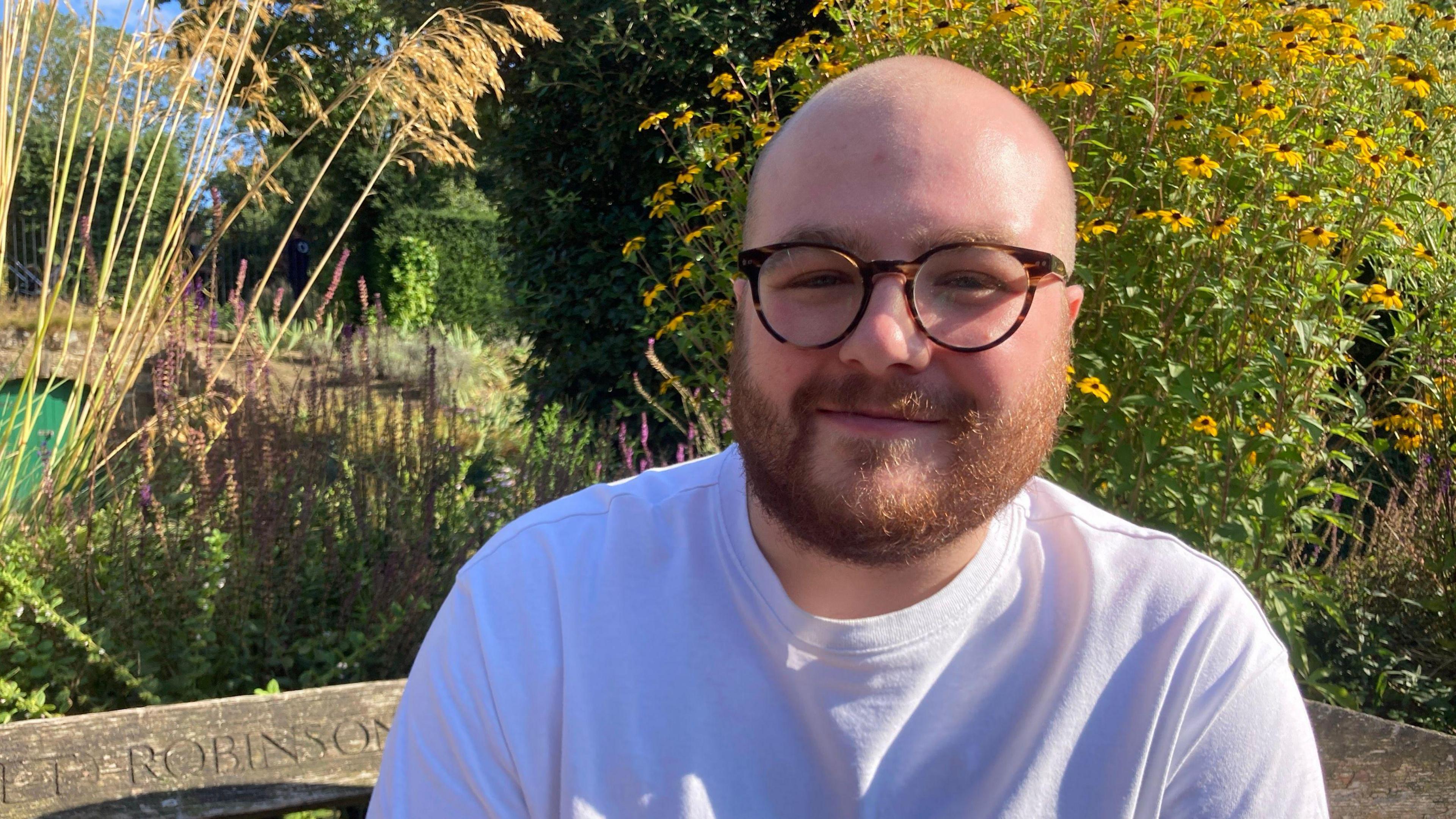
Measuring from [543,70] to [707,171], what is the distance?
7.20 ft

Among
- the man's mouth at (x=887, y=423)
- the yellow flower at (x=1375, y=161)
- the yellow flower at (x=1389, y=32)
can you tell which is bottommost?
the man's mouth at (x=887, y=423)

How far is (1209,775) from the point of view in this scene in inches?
46.8

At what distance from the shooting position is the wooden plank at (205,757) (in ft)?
5.08

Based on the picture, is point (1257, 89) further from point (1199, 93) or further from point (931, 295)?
point (931, 295)

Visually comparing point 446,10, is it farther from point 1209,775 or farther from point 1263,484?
point 1209,775

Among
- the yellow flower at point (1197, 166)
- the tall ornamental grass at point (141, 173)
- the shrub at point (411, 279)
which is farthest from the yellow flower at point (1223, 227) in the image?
the shrub at point (411, 279)

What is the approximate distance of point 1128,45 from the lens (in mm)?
2707

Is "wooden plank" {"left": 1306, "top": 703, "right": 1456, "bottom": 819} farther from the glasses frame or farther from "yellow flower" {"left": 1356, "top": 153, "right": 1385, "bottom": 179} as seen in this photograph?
"yellow flower" {"left": 1356, "top": 153, "right": 1385, "bottom": 179}

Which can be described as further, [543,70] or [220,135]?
[543,70]

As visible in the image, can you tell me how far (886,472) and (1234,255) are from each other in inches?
77.6

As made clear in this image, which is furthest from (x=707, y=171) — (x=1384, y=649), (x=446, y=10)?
(x=1384, y=649)

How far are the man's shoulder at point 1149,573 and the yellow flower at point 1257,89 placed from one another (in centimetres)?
171

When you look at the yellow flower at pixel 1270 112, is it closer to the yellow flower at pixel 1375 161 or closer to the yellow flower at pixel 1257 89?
the yellow flower at pixel 1257 89

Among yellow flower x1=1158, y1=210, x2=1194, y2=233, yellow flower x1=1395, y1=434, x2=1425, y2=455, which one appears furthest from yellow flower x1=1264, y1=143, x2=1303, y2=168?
yellow flower x1=1395, y1=434, x2=1425, y2=455
